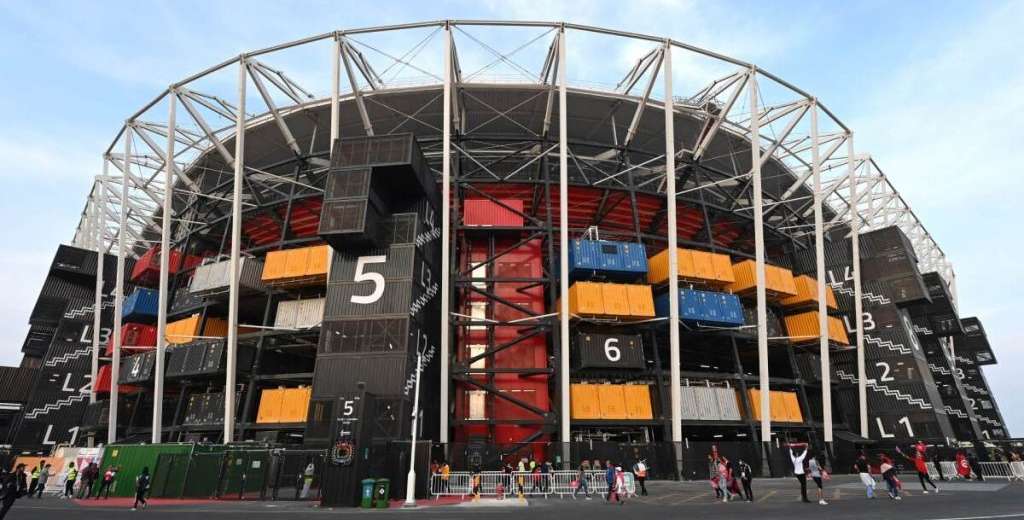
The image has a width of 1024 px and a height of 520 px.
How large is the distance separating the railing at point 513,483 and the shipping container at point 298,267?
16.4 metres

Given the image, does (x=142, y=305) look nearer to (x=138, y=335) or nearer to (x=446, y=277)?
(x=138, y=335)

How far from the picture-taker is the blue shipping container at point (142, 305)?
4997 centimetres

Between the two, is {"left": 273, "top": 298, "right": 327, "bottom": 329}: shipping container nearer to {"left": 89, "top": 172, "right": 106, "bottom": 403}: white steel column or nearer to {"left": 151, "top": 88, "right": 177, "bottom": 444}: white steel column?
{"left": 151, "top": 88, "right": 177, "bottom": 444}: white steel column

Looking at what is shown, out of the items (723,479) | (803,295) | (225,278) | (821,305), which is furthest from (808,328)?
(225,278)

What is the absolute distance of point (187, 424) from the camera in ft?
130

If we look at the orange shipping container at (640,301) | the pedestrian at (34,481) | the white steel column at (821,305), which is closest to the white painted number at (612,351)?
the orange shipping container at (640,301)

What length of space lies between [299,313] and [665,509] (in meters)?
27.0

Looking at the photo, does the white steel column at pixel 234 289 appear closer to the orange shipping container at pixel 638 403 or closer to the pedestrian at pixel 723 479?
the orange shipping container at pixel 638 403

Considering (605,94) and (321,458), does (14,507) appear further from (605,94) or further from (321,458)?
(605,94)

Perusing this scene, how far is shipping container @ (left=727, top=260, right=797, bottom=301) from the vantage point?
4256cm

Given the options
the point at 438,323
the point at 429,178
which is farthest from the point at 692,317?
the point at 429,178

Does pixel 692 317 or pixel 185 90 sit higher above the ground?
pixel 185 90

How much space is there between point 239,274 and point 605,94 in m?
26.1

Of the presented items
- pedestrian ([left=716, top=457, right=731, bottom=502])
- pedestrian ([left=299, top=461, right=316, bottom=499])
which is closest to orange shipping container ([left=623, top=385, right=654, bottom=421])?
pedestrian ([left=716, top=457, right=731, bottom=502])
